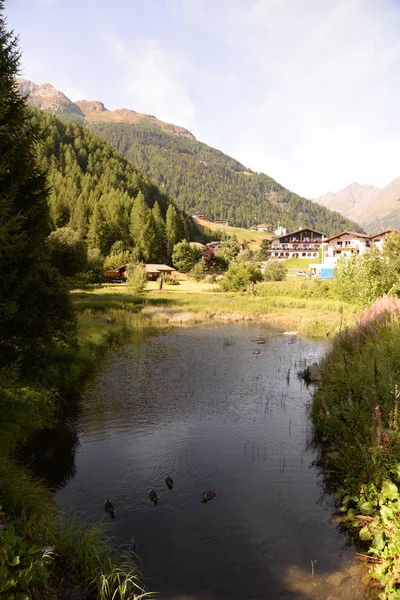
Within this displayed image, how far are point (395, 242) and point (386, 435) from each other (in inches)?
1599

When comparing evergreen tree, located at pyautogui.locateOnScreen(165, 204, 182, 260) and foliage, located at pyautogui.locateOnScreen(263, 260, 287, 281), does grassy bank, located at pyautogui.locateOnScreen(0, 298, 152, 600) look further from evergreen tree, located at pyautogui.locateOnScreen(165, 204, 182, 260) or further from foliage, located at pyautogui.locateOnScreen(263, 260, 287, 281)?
evergreen tree, located at pyautogui.locateOnScreen(165, 204, 182, 260)

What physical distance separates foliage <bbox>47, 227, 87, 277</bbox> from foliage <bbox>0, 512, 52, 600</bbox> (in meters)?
61.9

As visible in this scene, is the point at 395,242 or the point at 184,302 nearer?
the point at 395,242

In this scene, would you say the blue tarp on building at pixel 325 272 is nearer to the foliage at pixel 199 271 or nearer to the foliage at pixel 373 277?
the foliage at pixel 199 271

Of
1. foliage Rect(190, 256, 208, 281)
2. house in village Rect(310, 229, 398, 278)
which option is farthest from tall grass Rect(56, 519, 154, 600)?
house in village Rect(310, 229, 398, 278)

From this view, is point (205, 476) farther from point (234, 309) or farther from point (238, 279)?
point (238, 279)

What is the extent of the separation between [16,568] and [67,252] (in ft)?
215

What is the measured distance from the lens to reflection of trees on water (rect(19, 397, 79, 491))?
12000 millimetres

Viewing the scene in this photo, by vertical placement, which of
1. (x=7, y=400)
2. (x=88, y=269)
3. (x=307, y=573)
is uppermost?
(x=88, y=269)

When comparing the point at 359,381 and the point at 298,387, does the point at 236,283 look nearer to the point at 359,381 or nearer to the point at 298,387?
the point at 298,387

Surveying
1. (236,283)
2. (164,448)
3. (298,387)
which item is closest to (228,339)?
(298,387)

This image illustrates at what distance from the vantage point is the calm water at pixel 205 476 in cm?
833

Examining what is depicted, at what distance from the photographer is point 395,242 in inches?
1741

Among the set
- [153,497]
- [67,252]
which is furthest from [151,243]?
[153,497]
